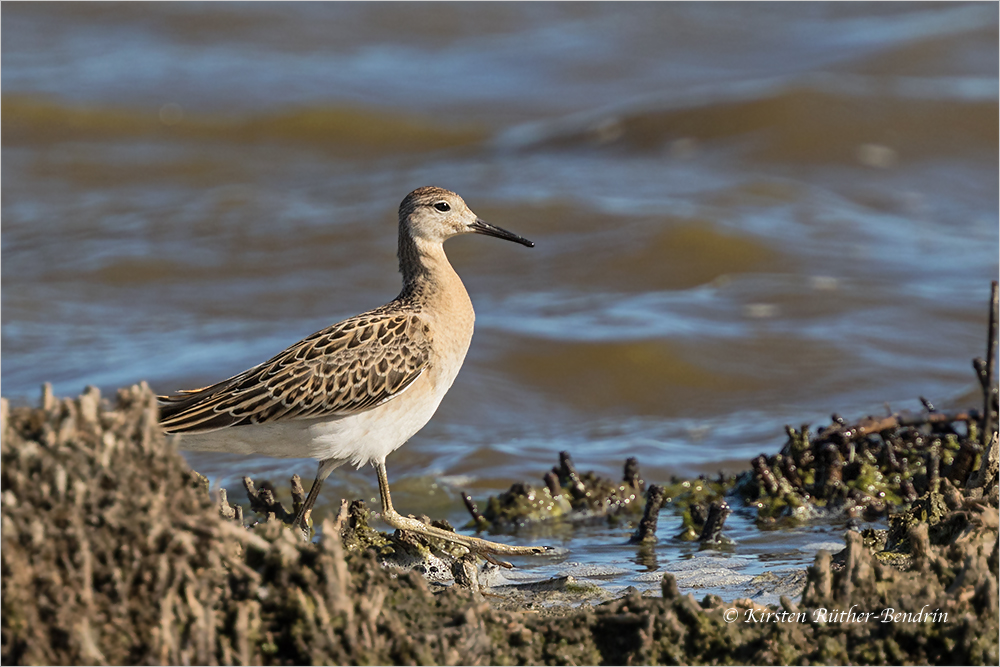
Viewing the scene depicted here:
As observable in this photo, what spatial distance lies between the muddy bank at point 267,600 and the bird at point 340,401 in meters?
2.15

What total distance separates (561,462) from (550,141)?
13.1 metres

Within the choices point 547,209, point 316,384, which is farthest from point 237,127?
point 316,384

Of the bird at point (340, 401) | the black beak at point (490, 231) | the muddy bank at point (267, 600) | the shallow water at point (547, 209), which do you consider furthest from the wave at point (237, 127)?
the muddy bank at point (267, 600)

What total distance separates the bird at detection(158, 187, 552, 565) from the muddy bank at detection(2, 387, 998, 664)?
7.06ft

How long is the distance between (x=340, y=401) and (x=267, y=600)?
109 inches

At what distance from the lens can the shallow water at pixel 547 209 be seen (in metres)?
11.3

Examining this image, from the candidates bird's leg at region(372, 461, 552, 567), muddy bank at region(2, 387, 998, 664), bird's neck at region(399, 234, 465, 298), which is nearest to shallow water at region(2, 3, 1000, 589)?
bird's leg at region(372, 461, 552, 567)

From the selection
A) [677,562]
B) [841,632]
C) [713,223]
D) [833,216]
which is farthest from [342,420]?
[833,216]

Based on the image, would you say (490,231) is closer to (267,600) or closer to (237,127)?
(267,600)

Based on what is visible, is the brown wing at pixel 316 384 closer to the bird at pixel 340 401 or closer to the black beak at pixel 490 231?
the bird at pixel 340 401

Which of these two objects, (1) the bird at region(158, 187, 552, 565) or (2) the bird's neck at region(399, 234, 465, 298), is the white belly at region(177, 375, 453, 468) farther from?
(2) the bird's neck at region(399, 234, 465, 298)

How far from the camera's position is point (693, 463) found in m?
9.62

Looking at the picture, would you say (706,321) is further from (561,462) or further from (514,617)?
(514,617)

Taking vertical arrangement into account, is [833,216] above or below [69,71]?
below
